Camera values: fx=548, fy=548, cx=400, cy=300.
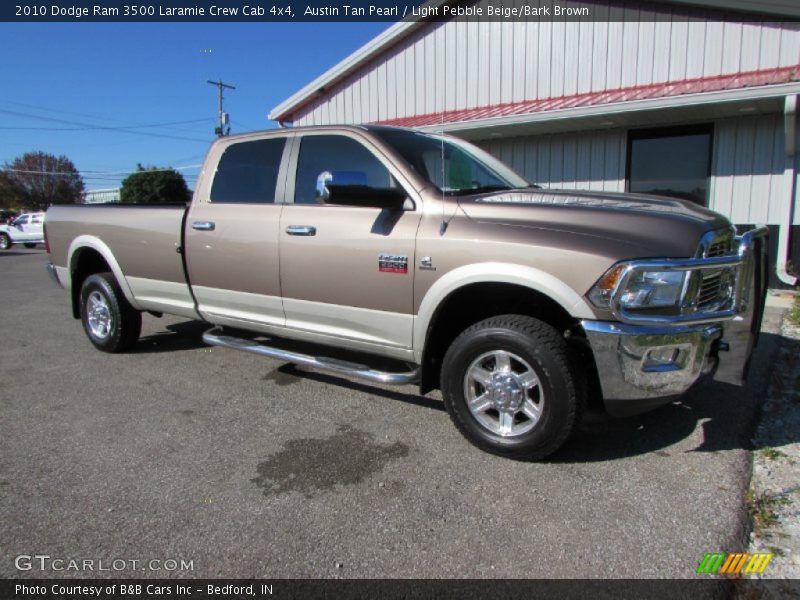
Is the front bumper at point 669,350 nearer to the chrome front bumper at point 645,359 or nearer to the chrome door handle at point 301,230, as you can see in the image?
the chrome front bumper at point 645,359

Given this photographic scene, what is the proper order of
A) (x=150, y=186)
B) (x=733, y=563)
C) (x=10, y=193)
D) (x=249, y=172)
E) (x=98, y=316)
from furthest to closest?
1. (x=10, y=193)
2. (x=150, y=186)
3. (x=98, y=316)
4. (x=249, y=172)
5. (x=733, y=563)

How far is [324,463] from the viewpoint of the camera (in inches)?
125

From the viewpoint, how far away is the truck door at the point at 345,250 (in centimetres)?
343

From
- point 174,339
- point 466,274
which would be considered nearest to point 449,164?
point 466,274

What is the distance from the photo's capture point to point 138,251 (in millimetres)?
5012

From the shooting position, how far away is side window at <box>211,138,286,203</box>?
168 inches

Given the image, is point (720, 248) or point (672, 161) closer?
point (720, 248)

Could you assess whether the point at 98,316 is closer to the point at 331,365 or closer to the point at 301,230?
the point at 301,230

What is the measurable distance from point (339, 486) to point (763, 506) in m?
2.11

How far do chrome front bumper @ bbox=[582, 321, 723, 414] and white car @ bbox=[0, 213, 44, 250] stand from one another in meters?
28.6

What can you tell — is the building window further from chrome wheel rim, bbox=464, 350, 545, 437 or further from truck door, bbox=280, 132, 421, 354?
chrome wheel rim, bbox=464, 350, 545, 437

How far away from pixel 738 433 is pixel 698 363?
1.03 metres

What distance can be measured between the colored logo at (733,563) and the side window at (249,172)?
138 inches

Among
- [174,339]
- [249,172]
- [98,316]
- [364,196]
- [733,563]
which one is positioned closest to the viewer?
[733,563]
